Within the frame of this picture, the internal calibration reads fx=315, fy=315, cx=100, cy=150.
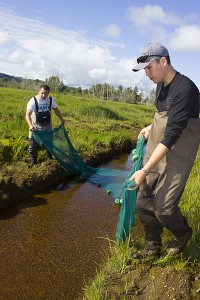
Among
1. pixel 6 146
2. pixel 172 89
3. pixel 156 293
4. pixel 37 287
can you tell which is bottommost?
pixel 37 287

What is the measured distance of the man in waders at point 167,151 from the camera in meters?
2.79

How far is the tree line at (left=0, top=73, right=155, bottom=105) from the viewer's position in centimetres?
7422

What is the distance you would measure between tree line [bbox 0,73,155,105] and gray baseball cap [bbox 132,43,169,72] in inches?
2558

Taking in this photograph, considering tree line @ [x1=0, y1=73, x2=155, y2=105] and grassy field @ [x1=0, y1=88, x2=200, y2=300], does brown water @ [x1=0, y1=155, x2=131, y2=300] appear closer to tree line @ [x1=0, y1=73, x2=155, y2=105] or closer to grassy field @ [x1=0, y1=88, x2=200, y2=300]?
grassy field @ [x1=0, y1=88, x2=200, y2=300]

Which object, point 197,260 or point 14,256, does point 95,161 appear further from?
point 197,260

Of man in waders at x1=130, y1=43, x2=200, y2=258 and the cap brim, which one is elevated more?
the cap brim

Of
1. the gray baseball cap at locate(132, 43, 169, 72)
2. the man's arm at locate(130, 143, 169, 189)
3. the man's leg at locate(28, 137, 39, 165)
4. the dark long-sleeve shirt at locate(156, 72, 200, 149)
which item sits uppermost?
the gray baseball cap at locate(132, 43, 169, 72)

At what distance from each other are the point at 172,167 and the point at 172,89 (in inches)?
29.7

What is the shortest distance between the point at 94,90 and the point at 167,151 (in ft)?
281

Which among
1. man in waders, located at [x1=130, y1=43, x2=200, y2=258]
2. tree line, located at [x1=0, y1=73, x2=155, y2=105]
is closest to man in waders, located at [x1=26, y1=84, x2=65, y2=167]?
man in waders, located at [x1=130, y1=43, x2=200, y2=258]

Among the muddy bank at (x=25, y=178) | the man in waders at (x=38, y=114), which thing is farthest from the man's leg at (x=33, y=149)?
the muddy bank at (x=25, y=178)

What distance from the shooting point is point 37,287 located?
3.80m

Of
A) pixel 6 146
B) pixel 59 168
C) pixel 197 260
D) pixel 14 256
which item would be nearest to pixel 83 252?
pixel 14 256

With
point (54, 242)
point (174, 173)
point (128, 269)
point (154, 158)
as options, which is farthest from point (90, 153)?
point (154, 158)
